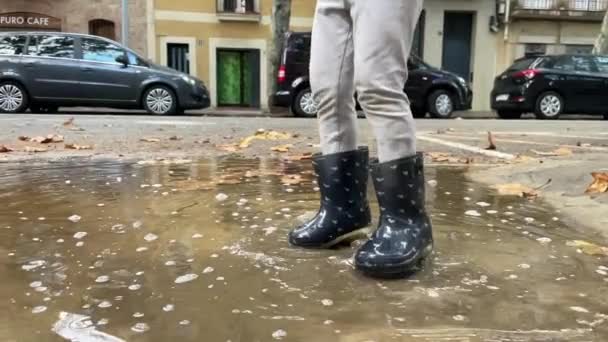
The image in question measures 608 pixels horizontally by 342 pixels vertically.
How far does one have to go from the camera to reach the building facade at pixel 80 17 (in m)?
20.1

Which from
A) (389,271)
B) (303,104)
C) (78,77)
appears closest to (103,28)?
(78,77)

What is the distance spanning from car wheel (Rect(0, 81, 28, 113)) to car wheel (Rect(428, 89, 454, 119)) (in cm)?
866

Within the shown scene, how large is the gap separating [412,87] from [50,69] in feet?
25.2

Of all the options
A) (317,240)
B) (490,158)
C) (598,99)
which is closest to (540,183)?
(490,158)

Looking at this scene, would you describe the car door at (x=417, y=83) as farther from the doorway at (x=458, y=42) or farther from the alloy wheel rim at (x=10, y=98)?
the doorway at (x=458, y=42)

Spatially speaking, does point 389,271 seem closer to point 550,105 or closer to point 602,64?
point 550,105

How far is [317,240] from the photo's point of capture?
7.32ft

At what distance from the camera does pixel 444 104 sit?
15094 mm

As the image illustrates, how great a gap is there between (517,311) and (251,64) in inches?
832

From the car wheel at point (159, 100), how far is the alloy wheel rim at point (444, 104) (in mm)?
5903

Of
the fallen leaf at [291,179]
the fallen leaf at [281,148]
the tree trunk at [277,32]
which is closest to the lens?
the fallen leaf at [291,179]

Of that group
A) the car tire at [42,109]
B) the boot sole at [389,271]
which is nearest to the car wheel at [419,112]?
the car tire at [42,109]

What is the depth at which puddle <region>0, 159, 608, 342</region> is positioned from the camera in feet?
5.16

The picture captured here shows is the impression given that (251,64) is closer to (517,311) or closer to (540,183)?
(540,183)
